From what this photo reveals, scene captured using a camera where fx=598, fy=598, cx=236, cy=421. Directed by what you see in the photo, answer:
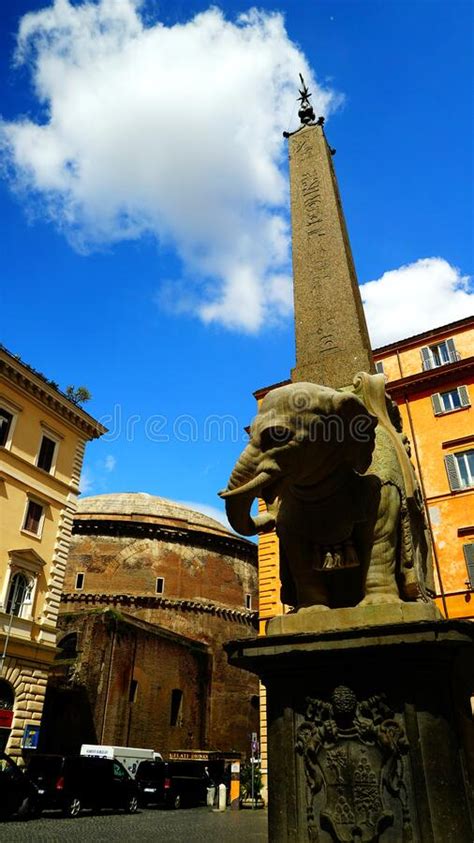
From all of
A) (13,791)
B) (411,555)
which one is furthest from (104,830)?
(411,555)

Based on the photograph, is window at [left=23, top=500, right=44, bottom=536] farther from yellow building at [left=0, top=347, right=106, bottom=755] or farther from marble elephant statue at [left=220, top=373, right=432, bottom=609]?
marble elephant statue at [left=220, top=373, right=432, bottom=609]

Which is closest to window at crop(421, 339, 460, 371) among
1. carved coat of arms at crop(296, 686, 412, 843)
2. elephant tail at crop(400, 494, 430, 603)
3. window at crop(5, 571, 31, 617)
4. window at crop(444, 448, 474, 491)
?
window at crop(444, 448, 474, 491)

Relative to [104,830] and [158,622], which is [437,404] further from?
[158,622]

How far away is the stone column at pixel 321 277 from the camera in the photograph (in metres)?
4.84

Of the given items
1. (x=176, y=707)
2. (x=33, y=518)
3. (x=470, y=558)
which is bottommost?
(x=176, y=707)

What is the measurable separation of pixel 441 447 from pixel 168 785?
13.1 metres

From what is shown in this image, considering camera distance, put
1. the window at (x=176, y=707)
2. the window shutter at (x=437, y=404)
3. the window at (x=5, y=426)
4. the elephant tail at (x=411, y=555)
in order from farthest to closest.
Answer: the window at (x=176, y=707), the window at (x=5, y=426), the window shutter at (x=437, y=404), the elephant tail at (x=411, y=555)

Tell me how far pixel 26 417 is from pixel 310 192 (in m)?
16.2

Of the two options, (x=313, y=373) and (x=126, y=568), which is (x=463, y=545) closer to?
(x=313, y=373)

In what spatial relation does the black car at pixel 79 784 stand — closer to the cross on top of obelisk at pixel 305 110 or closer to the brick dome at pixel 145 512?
the cross on top of obelisk at pixel 305 110

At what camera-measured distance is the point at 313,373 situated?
4832mm

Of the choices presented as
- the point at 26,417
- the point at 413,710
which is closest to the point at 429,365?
the point at 26,417

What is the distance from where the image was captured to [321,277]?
547 centimetres

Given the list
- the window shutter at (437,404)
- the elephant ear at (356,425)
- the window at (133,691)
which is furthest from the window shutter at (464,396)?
the window at (133,691)
